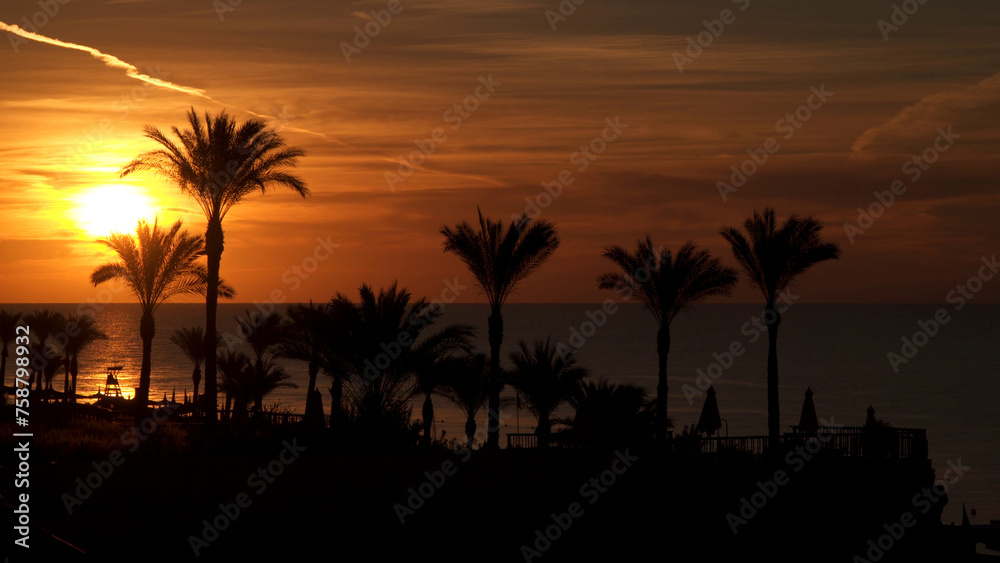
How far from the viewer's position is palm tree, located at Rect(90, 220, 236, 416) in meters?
34.2

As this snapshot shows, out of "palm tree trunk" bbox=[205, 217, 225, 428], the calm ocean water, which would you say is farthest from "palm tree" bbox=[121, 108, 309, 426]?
the calm ocean water

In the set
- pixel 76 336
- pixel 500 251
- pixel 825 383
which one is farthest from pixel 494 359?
pixel 825 383

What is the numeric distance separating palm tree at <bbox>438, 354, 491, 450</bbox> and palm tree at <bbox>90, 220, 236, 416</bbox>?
30.1 ft

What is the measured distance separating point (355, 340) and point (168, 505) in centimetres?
1103

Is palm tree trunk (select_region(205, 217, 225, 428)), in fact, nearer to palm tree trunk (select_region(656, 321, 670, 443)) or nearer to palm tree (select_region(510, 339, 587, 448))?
palm tree (select_region(510, 339, 587, 448))

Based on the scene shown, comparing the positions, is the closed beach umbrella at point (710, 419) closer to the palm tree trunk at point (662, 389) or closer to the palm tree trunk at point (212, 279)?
the palm tree trunk at point (662, 389)

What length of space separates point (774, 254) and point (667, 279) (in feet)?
11.9

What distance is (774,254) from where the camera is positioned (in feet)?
102

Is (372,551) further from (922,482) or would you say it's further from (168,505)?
(922,482)

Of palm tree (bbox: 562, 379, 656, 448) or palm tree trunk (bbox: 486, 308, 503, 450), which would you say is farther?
palm tree (bbox: 562, 379, 656, 448)

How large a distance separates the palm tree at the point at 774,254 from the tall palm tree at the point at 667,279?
1336 mm

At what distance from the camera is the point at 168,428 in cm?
2588

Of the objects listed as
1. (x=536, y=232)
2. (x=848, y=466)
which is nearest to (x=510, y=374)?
(x=536, y=232)

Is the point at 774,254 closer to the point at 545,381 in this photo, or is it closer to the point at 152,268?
the point at 545,381
